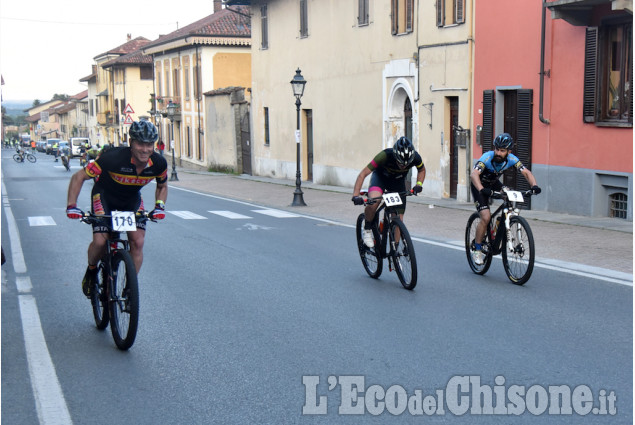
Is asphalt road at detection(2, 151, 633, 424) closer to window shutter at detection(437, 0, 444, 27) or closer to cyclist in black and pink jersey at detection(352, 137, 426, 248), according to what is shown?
cyclist in black and pink jersey at detection(352, 137, 426, 248)

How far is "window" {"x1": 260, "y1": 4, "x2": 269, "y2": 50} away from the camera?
1464 inches

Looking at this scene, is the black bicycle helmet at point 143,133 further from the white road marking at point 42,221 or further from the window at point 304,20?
the window at point 304,20

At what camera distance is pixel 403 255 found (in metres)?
9.40

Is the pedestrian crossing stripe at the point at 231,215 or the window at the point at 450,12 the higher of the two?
the window at the point at 450,12

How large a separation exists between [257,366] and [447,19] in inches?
693

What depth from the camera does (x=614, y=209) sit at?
1680cm

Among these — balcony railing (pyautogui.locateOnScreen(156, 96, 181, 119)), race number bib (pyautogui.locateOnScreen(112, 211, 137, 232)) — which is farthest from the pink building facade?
balcony railing (pyautogui.locateOnScreen(156, 96, 181, 119))

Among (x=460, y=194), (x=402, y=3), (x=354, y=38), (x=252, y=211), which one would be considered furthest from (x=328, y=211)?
(x=354, y=38)

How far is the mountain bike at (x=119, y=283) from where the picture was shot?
664 centimetres

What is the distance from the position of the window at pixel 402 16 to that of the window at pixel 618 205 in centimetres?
950

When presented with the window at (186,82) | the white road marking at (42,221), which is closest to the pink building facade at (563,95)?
the white road marking at (42,221)

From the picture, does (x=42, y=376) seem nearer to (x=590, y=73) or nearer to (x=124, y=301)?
(x=124, y=301)

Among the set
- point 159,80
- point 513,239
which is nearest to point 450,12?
point 513,239

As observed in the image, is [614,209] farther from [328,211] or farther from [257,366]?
[257,366]
